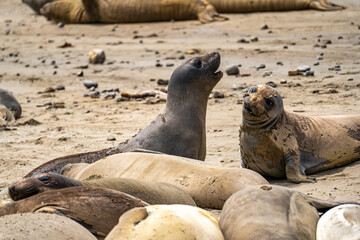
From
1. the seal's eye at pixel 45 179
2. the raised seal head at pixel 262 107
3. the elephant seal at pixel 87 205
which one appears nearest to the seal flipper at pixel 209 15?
the raised seal head at pixel 262 107

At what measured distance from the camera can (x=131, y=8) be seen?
14.4 meters

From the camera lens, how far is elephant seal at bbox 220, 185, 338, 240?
251 centimetres

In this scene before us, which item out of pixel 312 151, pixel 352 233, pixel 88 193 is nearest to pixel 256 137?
pixel 312 151

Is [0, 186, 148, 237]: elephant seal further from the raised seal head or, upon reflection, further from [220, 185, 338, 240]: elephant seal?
the raised seal head

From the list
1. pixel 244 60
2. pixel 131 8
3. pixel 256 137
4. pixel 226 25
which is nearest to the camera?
pixel 256 137

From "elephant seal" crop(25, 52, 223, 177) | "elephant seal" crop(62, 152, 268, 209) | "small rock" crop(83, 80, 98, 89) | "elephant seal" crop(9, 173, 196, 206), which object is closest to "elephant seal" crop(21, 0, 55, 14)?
"small rock" crop(83, 80, 98, 89)

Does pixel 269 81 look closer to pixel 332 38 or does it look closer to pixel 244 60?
pixel 244 60

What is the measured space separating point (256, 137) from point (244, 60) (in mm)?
5177

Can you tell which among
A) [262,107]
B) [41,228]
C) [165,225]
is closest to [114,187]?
[41,228]

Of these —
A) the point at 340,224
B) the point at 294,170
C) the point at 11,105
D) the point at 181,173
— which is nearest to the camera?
the point at 340,224

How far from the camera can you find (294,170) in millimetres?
4922

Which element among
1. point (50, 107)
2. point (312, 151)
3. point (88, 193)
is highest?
point (88, 193)

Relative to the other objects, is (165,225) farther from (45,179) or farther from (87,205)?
(45,179)

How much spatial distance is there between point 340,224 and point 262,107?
8.25 feet
